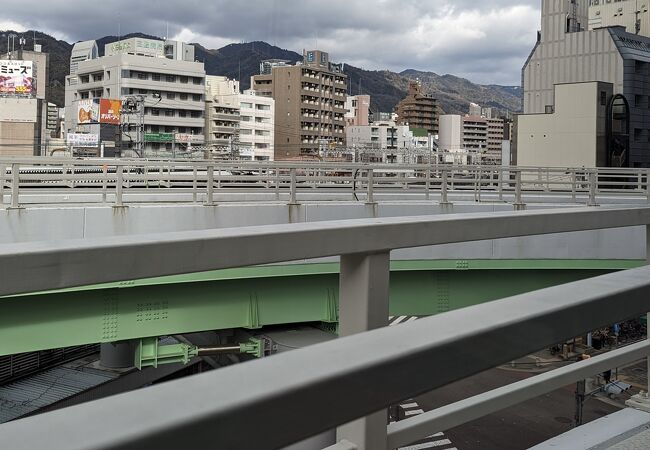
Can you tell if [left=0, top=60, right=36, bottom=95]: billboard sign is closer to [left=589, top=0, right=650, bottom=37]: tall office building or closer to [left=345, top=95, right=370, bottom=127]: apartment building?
[left=589, top=0, right=650, bottom=37]: tall office building

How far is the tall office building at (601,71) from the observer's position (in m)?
51.3

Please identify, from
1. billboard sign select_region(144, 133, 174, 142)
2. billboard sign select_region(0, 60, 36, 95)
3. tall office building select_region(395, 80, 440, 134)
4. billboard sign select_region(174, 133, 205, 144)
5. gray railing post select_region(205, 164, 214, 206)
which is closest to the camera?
gray railing post select_region(205, 164, 214, 206)

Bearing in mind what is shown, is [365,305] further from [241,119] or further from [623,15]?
[241,119]

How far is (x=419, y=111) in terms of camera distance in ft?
626

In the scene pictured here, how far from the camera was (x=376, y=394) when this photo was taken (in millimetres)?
1233

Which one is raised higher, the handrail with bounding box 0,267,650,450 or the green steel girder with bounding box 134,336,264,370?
the handrail with bounding box 0,267,650,450

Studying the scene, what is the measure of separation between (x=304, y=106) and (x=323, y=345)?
119148mm

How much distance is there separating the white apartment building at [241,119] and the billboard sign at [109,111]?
17983 millimetres

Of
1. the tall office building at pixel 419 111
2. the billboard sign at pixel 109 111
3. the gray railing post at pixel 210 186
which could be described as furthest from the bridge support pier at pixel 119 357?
the tall office building at pixel 419 111

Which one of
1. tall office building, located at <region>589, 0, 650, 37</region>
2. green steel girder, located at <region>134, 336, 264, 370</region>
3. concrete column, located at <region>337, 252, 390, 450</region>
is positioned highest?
tall office building, located at <region>589, 0, 650, 37</region>

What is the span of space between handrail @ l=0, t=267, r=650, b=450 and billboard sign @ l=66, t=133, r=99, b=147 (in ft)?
248

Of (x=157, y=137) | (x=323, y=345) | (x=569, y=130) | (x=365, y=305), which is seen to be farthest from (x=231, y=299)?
(x=157, y=137)

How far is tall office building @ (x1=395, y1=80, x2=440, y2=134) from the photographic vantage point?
7515 inches

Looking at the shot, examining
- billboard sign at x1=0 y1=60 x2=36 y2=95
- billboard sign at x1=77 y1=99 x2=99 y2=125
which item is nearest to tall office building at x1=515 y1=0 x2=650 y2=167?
billboard sign at x1=77 y1=99 x2=99 y2=125
